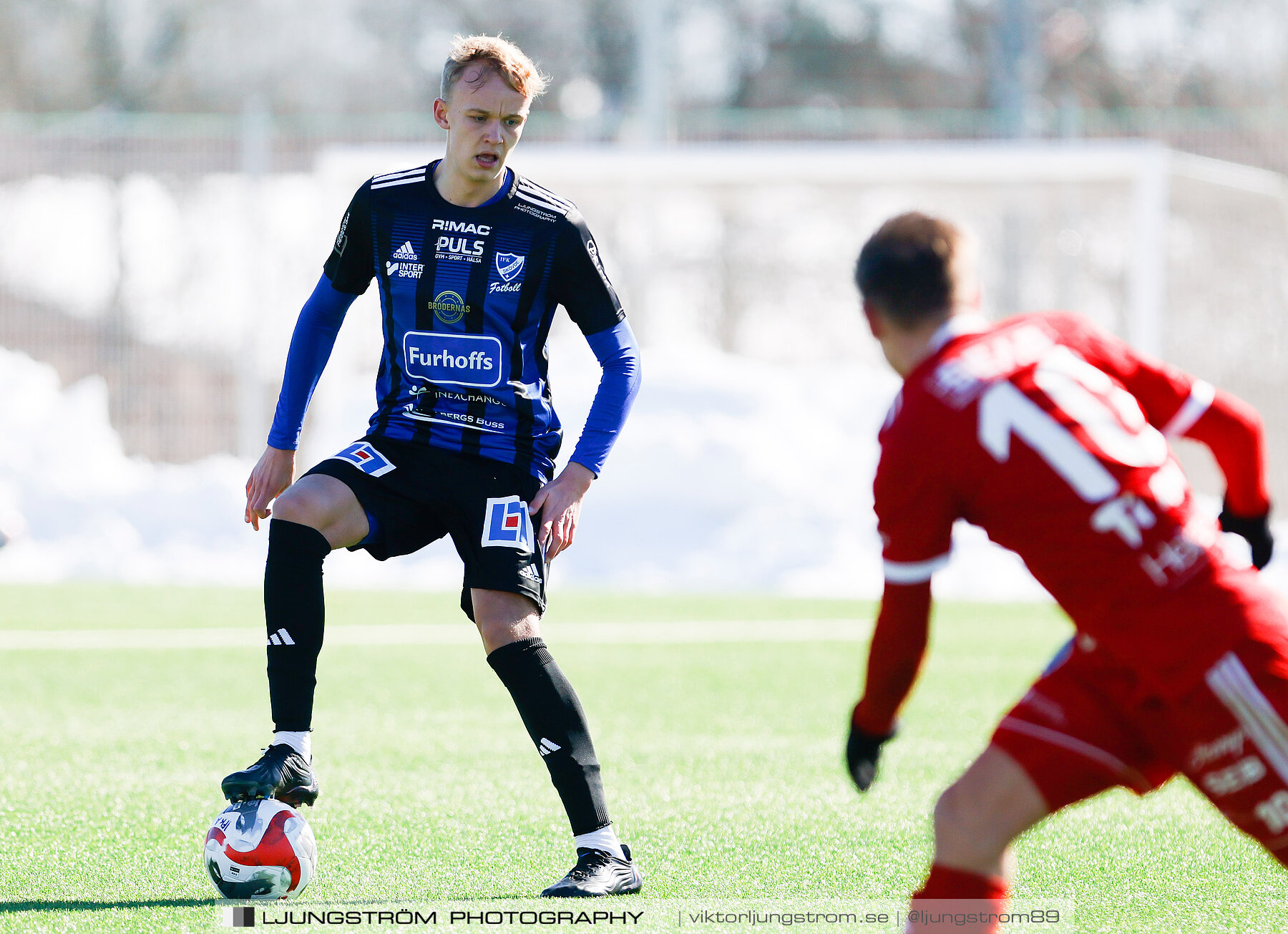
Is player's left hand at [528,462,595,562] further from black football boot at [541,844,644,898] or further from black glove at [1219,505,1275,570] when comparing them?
black glove at [1219,505,1275,570]

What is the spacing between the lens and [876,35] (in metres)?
28.8

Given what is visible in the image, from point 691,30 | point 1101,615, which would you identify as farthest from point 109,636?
point 691,30

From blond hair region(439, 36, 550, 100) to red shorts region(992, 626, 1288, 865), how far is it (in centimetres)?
202

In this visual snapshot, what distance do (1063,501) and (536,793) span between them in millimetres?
2873

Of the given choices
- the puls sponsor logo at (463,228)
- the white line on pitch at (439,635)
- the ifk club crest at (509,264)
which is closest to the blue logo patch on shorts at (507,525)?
the ifk club crest at (509,264)

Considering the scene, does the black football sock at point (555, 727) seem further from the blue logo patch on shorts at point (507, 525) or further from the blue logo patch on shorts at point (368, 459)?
the blue logo patch on shorts at point (368, 459)

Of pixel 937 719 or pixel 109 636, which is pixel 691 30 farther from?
pixel 937 719

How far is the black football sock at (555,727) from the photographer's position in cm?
385

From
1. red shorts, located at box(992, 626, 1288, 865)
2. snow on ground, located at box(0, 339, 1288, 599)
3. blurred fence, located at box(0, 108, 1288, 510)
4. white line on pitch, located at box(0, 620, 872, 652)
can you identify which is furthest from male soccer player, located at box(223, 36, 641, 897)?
blurred fence, located at box(0, 108, 1288, 510)

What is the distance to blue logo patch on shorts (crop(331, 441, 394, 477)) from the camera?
3.96 metres

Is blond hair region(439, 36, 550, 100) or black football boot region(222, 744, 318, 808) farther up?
blond hair region(439, 36, 550, 100)

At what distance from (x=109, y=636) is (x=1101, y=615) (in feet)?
25.2

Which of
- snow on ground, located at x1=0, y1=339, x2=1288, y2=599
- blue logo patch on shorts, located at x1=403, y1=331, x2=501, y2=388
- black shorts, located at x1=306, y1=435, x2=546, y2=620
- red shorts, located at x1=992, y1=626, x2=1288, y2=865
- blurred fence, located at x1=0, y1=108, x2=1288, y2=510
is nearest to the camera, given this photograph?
red shorts, located at x1=992, y1=626, x2=1288, y2=865

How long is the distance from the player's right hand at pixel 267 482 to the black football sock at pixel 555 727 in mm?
764
